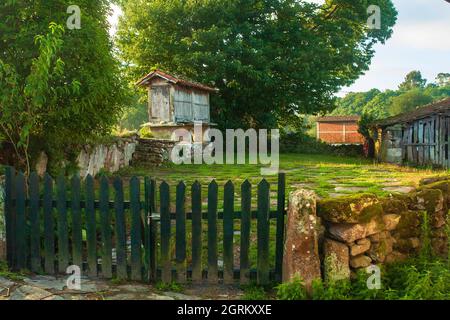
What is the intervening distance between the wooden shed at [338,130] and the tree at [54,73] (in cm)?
4230

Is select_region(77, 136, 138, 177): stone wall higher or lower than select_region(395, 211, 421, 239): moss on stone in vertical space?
higher

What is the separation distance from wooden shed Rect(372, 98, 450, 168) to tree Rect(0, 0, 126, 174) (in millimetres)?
16537

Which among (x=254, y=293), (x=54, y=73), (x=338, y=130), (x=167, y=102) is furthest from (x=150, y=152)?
(x=338, y=130)

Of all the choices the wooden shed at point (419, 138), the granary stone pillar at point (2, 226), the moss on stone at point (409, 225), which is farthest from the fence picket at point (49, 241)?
the wooden shed at point (419, 138)

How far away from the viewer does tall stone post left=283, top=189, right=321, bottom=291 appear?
4.15m

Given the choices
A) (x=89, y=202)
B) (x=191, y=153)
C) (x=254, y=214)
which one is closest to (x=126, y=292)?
(x=89, y=202)

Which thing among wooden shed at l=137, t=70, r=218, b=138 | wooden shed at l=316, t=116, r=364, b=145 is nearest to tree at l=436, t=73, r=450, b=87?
wooden shed at l=316, t=116, r=364, b=145

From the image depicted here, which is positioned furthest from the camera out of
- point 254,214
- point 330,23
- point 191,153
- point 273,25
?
point 330,23

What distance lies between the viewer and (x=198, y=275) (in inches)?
182

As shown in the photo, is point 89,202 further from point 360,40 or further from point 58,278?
point 360,40

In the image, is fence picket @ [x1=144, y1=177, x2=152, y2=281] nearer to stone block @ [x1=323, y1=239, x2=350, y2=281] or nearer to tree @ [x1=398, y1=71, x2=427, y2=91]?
stone block @ [x1=323, y1=239, x2=350, y2=281]

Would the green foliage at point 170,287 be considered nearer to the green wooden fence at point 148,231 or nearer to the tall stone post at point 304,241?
the green wooden fence at point 148,231

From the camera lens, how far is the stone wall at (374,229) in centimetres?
422

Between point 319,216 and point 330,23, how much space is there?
25.4 m
